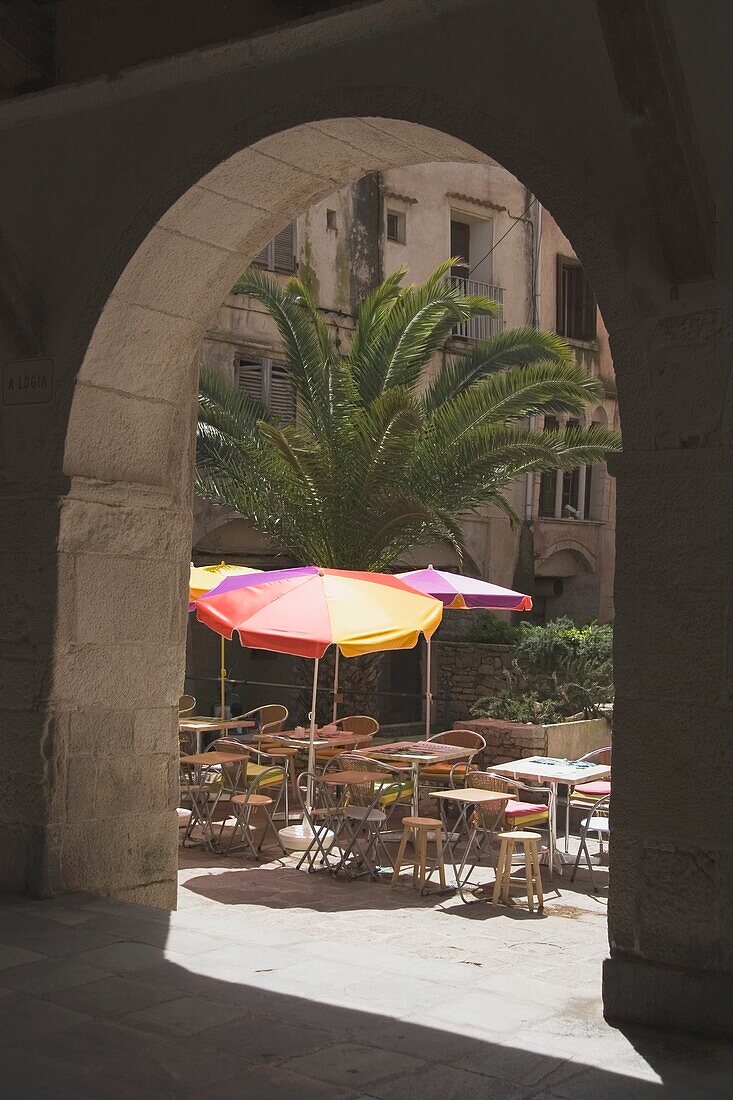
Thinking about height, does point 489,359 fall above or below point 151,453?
above

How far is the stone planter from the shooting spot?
39.2ft

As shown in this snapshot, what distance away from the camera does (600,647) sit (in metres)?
13.8

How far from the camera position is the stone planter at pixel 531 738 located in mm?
11961

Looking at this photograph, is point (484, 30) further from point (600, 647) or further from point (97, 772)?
point (600, 647)

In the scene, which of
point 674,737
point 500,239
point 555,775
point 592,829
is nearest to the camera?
point 674,737

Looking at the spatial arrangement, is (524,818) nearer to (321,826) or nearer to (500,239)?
(321,826)

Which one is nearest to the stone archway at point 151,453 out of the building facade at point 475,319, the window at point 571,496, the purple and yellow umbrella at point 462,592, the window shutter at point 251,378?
the purple and yellow umbrella at point 462,592

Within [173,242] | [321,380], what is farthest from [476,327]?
[173,242]

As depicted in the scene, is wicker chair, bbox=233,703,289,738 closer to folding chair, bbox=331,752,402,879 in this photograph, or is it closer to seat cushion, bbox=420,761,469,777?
seat cushion, bbox=420,761,469,777

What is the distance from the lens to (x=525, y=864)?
25.5 ft

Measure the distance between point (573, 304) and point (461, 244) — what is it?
2741 millimetres

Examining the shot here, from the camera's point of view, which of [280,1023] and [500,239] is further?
[500,239]

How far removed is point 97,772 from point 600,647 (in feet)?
29.4

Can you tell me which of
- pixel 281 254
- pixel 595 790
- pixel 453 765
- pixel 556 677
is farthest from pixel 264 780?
pixel 281 254
